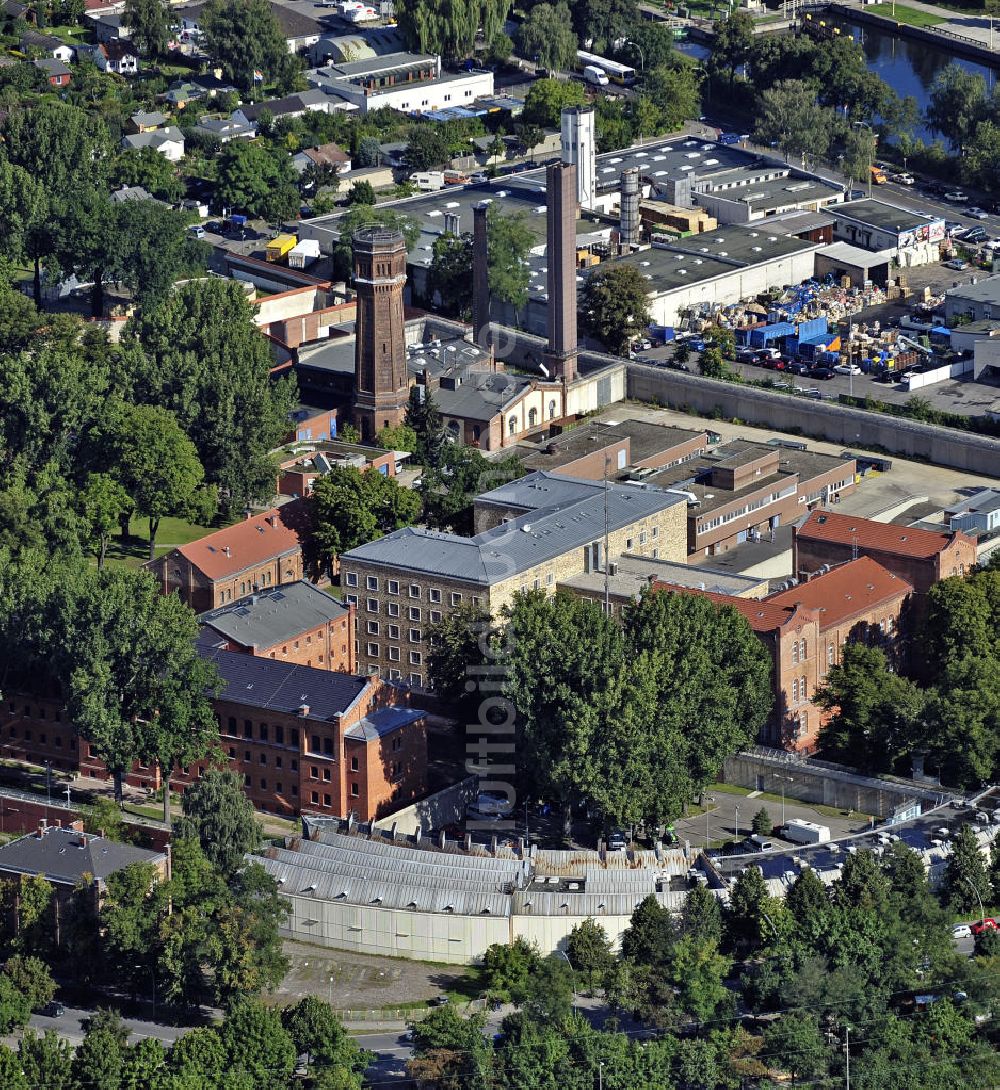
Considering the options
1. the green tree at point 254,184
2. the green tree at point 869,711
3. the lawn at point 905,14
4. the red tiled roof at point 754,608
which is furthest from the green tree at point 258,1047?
the lawn at point 905,14

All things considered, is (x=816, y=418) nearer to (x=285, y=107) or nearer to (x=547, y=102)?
(x=547, y=102)

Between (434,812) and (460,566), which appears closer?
(434,812)

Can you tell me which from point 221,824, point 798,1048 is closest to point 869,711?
point 798,1048

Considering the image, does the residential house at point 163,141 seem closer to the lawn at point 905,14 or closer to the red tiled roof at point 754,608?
the lawn at point 905,14

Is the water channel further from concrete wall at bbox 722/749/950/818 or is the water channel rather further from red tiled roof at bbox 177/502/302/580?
concrete wall at bbox 722/749/950/818

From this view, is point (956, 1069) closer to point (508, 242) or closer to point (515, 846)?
point (515, 846)

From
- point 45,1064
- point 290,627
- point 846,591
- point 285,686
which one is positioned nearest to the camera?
point 45,1064

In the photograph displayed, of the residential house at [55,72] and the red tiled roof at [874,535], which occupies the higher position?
the red tiled roof at [874,535]
